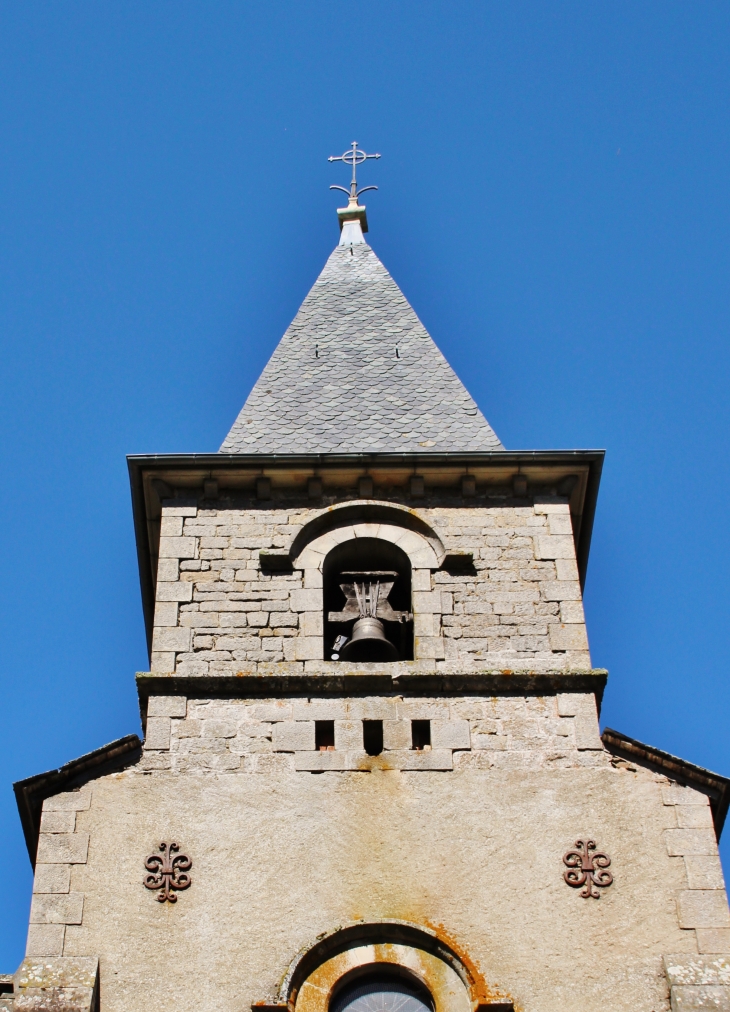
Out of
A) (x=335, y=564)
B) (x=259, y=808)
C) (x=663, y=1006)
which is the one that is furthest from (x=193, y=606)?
(x=663, y=1006)

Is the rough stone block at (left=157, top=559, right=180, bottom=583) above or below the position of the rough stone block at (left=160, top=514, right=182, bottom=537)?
below

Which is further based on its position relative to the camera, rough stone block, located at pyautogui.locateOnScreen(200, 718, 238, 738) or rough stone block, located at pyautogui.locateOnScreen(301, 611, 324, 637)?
rough stone block, located at pyautogui.locateOnScreen(301, 611, 324, 637)

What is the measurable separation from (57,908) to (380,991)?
2158mm

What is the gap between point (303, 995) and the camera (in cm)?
1082

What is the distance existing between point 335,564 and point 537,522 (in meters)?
1.76

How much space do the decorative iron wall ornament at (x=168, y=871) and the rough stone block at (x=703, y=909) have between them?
3231 mm

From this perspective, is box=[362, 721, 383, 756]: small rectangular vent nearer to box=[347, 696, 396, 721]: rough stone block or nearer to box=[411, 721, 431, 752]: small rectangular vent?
box=[347, 696, 396, 721]: rough stone block

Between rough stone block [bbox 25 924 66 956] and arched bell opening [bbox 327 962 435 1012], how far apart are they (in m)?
1.77

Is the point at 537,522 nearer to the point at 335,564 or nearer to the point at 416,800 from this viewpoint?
the point at 335,564

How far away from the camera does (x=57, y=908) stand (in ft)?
37.0

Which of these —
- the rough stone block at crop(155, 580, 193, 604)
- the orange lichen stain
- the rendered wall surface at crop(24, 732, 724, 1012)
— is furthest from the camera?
the rough stone block at crop(155, 580, 193, 604)

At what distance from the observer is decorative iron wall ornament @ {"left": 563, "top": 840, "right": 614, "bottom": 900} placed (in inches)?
451

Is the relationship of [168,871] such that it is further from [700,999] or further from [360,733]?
[700,999]

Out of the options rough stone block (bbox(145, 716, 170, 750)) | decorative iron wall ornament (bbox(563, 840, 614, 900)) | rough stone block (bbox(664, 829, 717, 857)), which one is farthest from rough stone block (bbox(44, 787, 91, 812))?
rough stone block (bbox(664, 829, 717, 857))
